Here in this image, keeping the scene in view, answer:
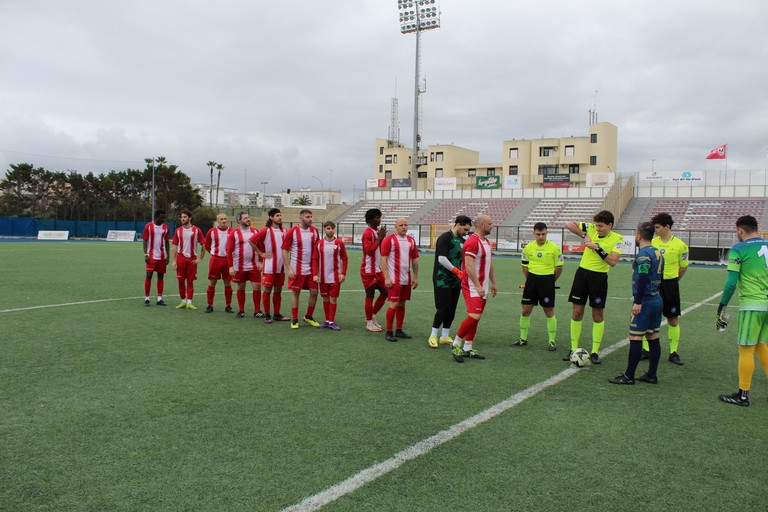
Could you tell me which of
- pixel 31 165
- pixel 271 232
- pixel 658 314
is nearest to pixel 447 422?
pixel 658 314

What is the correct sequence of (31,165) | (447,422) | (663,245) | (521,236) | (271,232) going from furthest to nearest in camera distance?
(31,165) < (521,236) < (271,232) < (663,245) < (447,422)

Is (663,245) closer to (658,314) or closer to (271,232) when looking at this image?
(658,314)

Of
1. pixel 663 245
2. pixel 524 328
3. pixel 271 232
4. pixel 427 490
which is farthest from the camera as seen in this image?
pixel 271 232

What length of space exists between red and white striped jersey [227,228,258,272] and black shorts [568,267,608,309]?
20.0 ft

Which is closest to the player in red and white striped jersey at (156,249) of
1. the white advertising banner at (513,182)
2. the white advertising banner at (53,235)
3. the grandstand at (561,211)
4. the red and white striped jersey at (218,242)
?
the red and white striped jersey at (218,242)

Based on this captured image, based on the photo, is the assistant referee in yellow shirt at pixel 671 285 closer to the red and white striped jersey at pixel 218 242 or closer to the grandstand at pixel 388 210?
the red and white striped jersey at pixel 218 242

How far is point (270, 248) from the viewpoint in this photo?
985 cm

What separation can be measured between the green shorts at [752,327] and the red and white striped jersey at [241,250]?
7973 millimetres

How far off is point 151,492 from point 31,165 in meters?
64.8

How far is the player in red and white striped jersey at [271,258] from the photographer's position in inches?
382

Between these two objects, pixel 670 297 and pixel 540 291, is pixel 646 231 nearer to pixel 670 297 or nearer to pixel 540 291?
pixel 670 297

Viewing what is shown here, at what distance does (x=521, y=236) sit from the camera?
38125 millimetres

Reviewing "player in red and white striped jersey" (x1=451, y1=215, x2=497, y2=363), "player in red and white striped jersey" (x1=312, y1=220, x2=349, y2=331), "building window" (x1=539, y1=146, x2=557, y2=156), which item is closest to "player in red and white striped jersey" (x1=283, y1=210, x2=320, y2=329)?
"player in red and white striped jersey" (x1=312, y1=220, x2=349, y2=331)

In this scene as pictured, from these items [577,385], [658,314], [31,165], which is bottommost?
[577,385]
